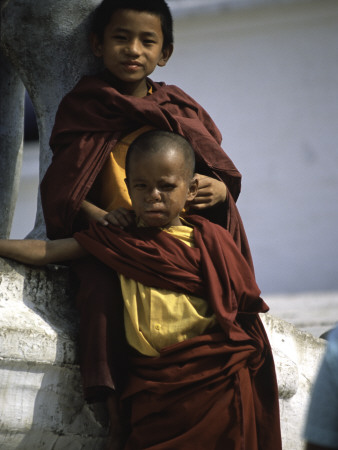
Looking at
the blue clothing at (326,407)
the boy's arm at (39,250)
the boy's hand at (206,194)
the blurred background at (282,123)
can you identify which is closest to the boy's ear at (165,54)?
the boy's hand at (206,194)

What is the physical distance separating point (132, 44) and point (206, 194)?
0.53m

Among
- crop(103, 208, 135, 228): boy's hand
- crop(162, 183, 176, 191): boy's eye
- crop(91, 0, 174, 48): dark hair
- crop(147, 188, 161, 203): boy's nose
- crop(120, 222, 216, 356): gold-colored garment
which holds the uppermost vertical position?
crop(91, 0, 174, 48): dark hair

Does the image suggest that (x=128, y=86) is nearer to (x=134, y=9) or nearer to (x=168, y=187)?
(x=134, y=9)

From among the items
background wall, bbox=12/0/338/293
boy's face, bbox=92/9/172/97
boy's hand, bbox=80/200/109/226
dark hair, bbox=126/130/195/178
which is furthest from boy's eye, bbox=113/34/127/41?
background wall, bbox=12/0/338/293

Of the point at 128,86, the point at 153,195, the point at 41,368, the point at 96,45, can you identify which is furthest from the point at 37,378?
the point at 96,45

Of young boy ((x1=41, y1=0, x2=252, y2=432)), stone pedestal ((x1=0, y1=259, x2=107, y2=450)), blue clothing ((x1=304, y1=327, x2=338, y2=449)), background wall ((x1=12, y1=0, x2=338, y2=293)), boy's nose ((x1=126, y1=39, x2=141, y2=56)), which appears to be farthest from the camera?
background wall ((x1=12, y1=0, x2=338, y2=293))

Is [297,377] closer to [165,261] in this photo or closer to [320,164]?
[165,261]

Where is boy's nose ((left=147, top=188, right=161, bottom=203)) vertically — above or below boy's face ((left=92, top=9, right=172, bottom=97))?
below

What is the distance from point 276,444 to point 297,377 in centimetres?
47

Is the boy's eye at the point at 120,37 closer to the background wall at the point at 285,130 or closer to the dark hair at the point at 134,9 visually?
the dark hair at the point at 134,9

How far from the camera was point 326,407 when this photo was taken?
1752mm

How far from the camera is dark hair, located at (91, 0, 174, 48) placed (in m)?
3.22

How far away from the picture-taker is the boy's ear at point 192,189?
2971 millimetres

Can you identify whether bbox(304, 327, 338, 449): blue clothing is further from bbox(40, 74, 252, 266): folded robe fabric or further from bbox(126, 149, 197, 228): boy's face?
bbox(40, 74, 252, 266): folded robe fabric
